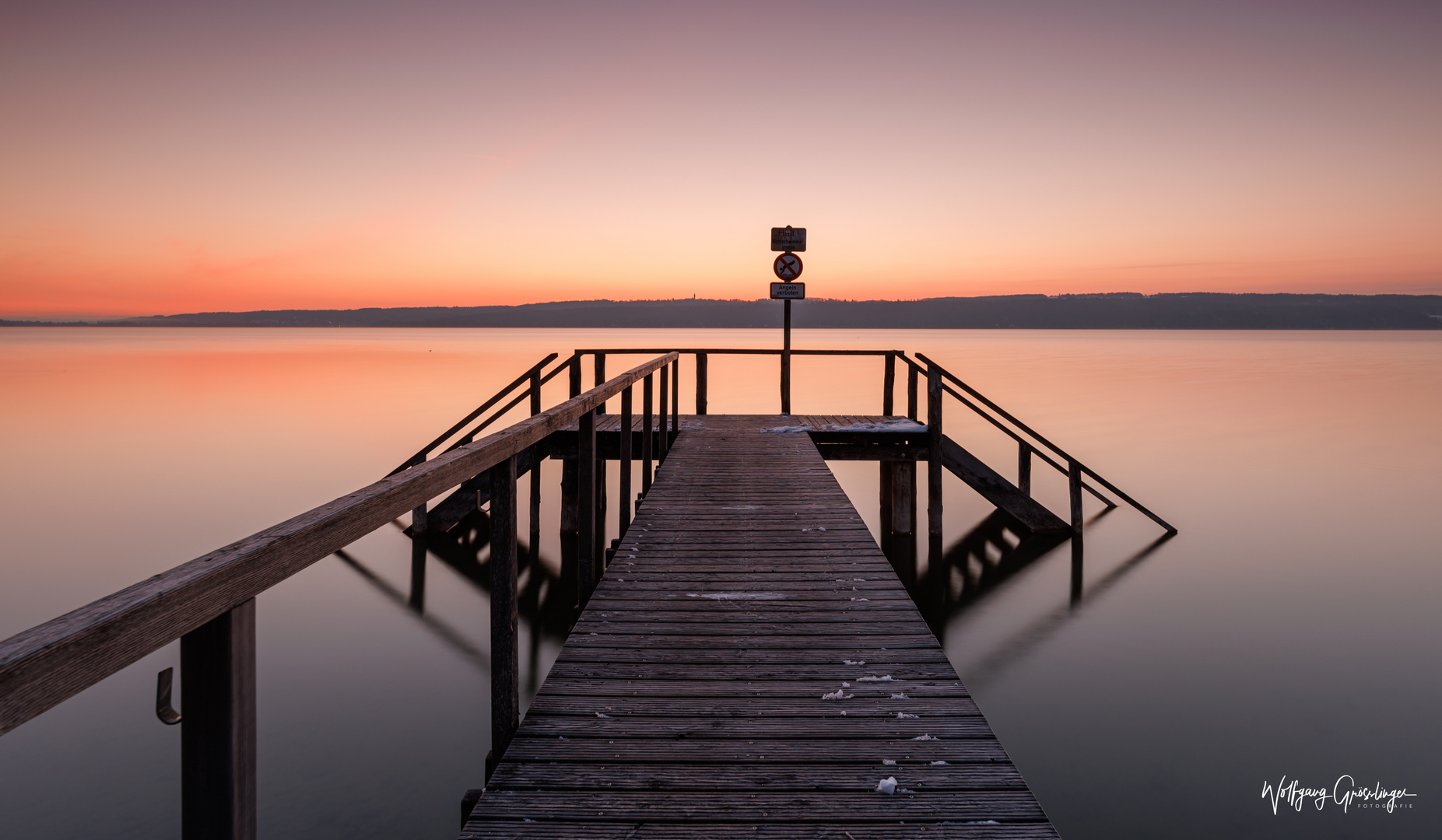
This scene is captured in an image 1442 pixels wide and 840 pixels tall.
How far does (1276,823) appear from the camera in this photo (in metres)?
4.73

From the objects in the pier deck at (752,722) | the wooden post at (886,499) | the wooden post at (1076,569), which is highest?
the pier deck at (752,722)

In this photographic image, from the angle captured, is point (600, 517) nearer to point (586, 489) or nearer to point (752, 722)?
point (586, 489)

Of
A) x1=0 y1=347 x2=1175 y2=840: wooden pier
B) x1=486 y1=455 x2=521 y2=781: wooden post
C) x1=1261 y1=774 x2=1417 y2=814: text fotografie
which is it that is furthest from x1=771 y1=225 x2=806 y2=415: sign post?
x1=486 y1=455 x2=521 y2=781: wooden post

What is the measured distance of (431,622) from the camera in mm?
8188

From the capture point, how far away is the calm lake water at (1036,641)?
502 centimetres

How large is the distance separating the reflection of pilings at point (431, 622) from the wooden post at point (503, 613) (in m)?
4.78

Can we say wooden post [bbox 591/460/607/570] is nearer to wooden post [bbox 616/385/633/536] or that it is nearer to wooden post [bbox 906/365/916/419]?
wooden post [bbox 616/385/633/536]

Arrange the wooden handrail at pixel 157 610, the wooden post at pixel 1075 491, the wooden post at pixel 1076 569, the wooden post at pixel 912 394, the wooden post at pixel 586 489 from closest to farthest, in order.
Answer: the wooden handrail at pixel 157 610 → the wooden post at pixel 586 489 → the wooden post at pixel 1076 569 → the wooden post at pixel 1075 491 → the wooden post at pixel 912 394

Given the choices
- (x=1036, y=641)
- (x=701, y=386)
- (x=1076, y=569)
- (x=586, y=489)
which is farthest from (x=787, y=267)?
(x=586, y=489)

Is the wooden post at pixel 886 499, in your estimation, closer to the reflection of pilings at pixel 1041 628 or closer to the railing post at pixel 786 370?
the railing post at pixel 786 370

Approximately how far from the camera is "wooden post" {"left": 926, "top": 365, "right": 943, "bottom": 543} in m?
9.19

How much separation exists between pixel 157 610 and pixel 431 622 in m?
7.56

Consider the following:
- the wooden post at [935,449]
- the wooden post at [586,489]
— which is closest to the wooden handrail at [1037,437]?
the wooden post at [935,449]

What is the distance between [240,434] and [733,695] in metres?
22.5
